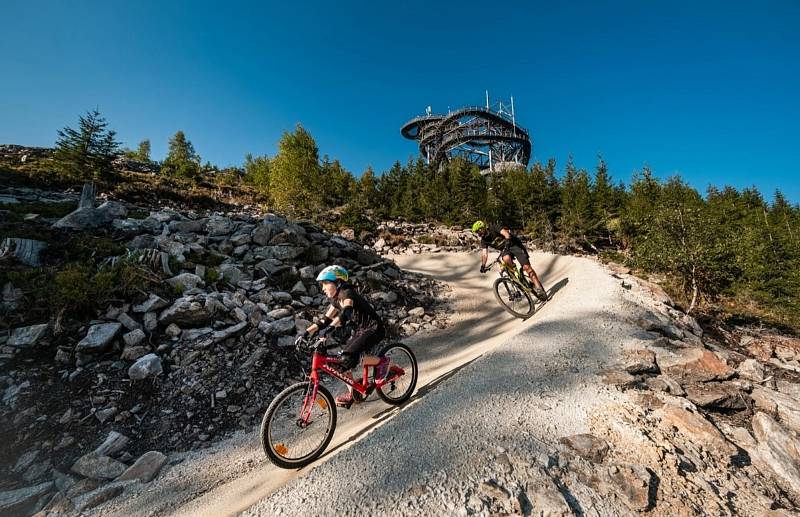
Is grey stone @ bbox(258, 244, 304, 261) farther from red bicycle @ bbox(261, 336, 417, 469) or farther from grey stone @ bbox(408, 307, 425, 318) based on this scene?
red bicycle @ bbox(261, 336, 417, 469)

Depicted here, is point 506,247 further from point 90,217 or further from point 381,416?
point 90,217

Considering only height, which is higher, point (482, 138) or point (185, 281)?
point (482, 138)

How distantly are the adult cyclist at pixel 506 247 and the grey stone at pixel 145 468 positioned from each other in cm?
903

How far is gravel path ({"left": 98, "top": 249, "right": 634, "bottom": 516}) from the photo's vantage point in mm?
3260

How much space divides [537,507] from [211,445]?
5524 millimetres

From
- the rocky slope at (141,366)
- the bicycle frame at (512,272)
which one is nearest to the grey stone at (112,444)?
the rocky slope at (141,366)

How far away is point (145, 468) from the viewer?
15.9 feet

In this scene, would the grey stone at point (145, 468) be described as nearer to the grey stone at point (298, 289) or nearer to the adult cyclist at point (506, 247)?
the grey stone at point (298, 289)

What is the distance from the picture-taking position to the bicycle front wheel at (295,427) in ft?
14.0

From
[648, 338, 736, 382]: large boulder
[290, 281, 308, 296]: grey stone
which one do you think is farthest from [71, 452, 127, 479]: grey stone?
[648, 338, 736, 382]: large boulder

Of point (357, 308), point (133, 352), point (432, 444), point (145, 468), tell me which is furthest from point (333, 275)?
point (133, 352)

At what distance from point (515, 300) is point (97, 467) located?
10.9m

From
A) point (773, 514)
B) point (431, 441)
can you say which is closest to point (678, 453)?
point (773, 514)

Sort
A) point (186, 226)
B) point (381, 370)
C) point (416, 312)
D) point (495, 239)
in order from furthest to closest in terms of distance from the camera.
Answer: point (186, 226) < point (416, 312) < point (495, 239) < point (381, 370)
